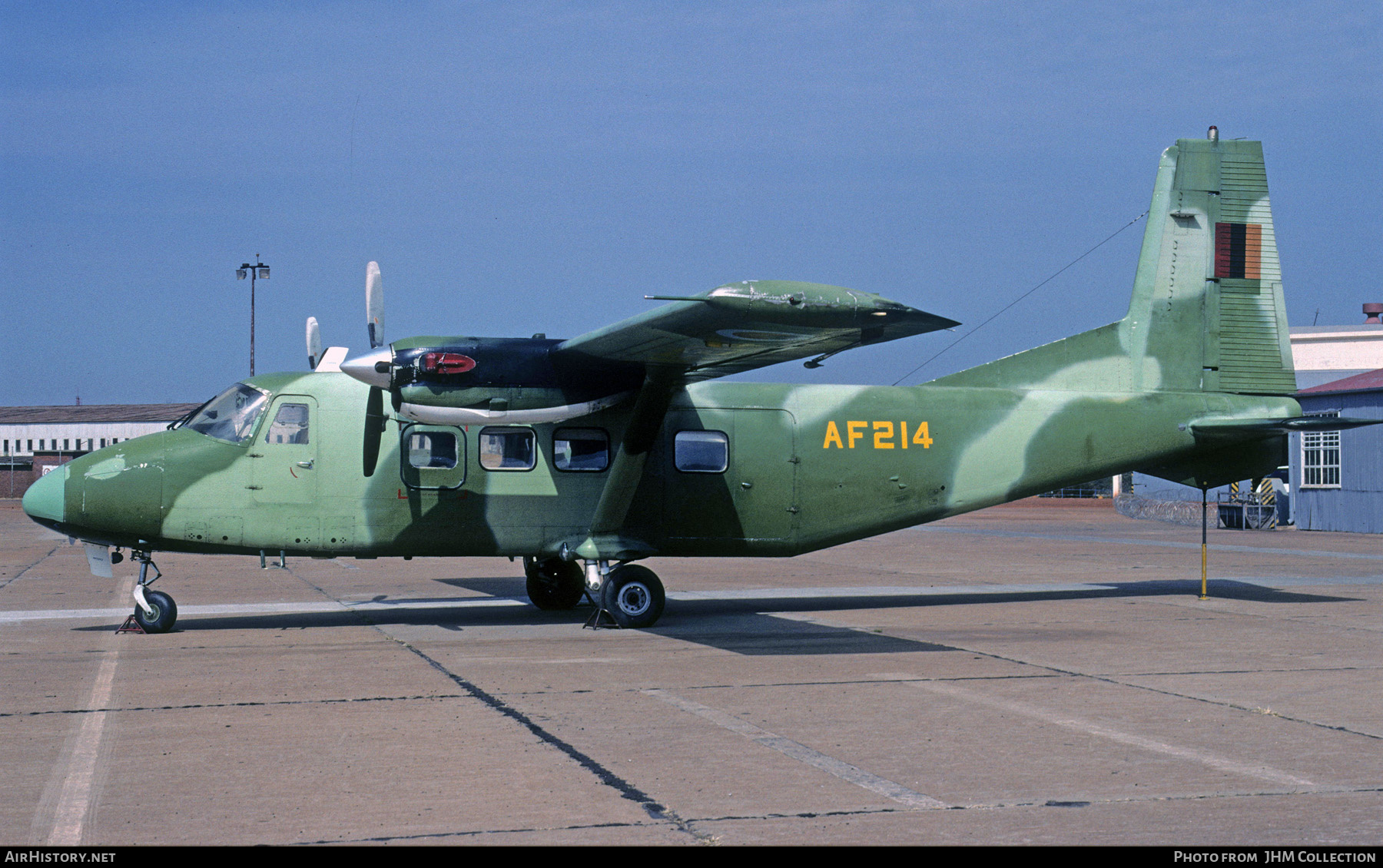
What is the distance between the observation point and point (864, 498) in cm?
1561

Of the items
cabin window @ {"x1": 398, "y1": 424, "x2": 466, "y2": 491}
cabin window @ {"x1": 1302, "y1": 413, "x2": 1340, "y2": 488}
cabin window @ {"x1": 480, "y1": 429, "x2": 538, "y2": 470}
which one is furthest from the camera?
cabin window @ {"x1": 1302, "y1": 413, "x2": 1340, "y2": 488}

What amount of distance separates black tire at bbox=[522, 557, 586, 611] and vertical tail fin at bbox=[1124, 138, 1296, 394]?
8615 mm

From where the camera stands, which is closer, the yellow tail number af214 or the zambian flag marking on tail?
the yellow tail number af214

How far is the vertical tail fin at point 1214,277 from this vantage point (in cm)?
1695

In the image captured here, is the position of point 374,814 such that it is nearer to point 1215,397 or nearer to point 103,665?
point 103,665

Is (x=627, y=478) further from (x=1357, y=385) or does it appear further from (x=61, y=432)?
(x=61, y=432)

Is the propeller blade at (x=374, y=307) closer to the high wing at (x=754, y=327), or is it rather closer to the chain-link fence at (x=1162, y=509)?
the high wing at (x=754, y=327)

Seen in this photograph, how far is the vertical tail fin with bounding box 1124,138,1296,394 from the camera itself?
17.0 metres

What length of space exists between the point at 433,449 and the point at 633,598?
301 cm

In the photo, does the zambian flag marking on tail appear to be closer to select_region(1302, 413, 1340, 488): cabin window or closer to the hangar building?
select_region(1302, 413, 1340, 488): cabin window

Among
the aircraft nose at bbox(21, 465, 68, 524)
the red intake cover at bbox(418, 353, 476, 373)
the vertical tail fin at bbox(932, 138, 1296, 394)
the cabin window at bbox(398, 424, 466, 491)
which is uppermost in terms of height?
the vertical tail fin at bbox(932, 138, 1296, 394)

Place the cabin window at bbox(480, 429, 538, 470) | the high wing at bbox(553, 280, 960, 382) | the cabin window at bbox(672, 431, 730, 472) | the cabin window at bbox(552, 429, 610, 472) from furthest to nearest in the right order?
1. the cabin window at bbox(672, 431, 730, 472)
2. the cabin window at bbox(552, 429, 610, 472)
3. the cabin window at bbox(480, 429, 538, 470)
4. the high wing at bbox(553, 280, 960, 382)

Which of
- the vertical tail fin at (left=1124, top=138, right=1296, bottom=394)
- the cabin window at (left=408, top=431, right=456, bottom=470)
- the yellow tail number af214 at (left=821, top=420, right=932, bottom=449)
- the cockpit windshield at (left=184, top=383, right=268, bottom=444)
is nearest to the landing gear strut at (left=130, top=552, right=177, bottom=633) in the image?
the cockpit windshield at (left=184, top=383, right=268, bottom=444)

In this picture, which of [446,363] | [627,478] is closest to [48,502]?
[446,363]
